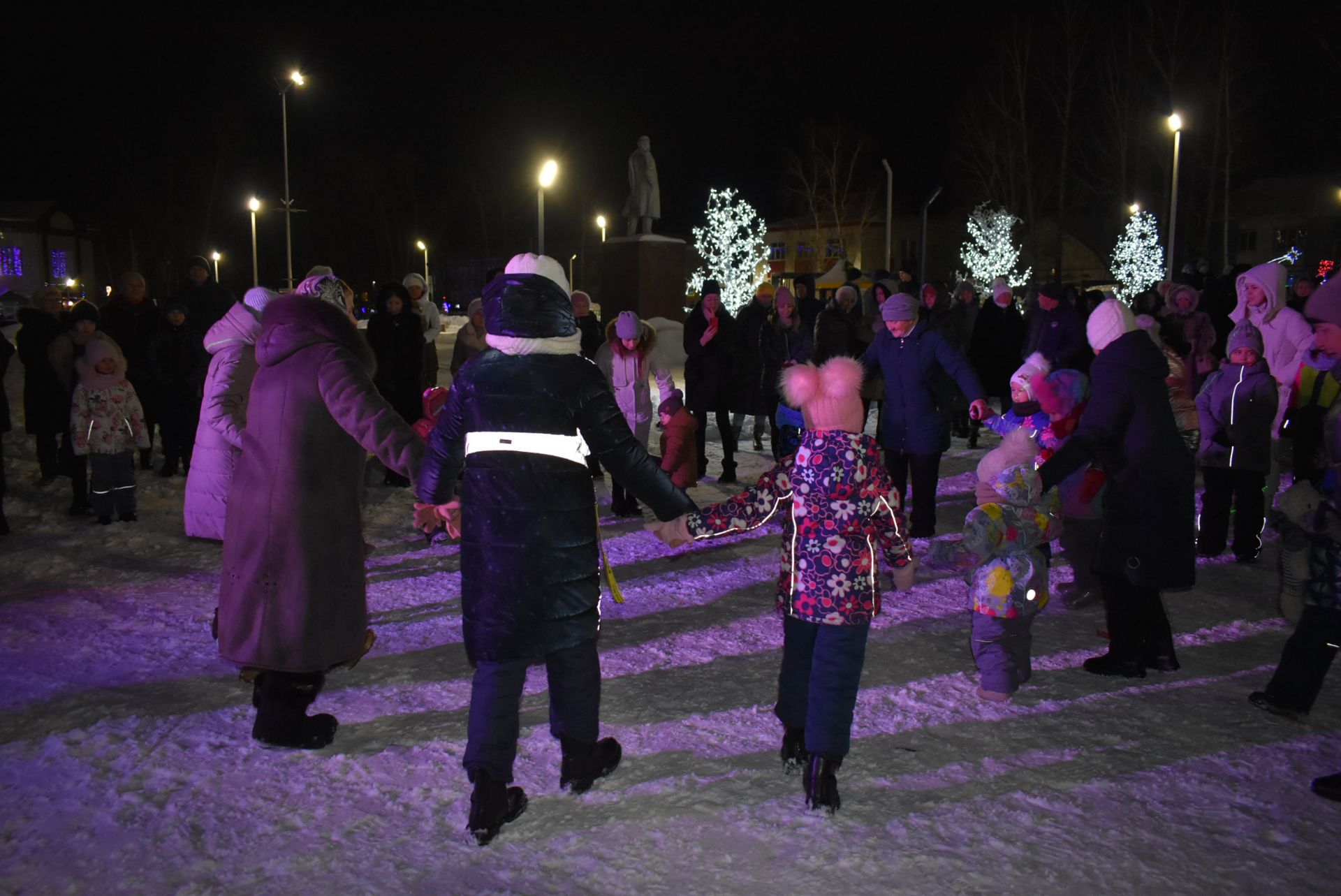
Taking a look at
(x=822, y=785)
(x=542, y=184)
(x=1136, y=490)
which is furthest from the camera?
(x=542, y=184)

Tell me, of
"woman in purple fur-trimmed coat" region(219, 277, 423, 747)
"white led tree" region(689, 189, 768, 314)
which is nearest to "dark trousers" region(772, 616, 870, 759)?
"woman in purple fur-trimmed coat" region(219, 277, 423, 747)

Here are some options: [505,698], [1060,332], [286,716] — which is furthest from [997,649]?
[1060,332]

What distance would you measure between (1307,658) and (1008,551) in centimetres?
124

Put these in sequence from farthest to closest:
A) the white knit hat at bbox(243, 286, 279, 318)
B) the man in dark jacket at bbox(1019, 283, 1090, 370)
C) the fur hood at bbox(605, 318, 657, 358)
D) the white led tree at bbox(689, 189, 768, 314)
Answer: the white led tree at bbox(689, 189, 768, 314) < the man in dark jacket at bbox(1019, 283, 1090, 370) < the fur hood at bbox(605, 318, 657, 358) < the white knit hat at bbox(243, 286, 279, 318)

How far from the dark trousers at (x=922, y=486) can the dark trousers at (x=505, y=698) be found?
15.1 ft

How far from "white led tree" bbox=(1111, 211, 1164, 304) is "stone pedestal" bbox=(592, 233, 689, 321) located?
3030 centimetres

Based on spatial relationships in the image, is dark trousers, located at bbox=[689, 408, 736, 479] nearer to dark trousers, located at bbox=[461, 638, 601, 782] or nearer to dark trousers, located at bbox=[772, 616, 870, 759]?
dark trousers, located at bbox=[772, 616, 870, 759]

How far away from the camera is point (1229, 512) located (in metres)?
7.29

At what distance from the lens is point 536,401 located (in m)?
3.35

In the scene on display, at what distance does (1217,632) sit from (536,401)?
4291 millimetres

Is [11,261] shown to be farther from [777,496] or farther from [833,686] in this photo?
[833,686]

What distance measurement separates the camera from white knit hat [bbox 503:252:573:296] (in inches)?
140

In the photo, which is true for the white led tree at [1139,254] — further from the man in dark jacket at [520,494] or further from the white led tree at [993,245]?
the man in dark jacket at [520,494]

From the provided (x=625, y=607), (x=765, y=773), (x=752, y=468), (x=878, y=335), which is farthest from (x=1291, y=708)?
(x=752, y=468)
